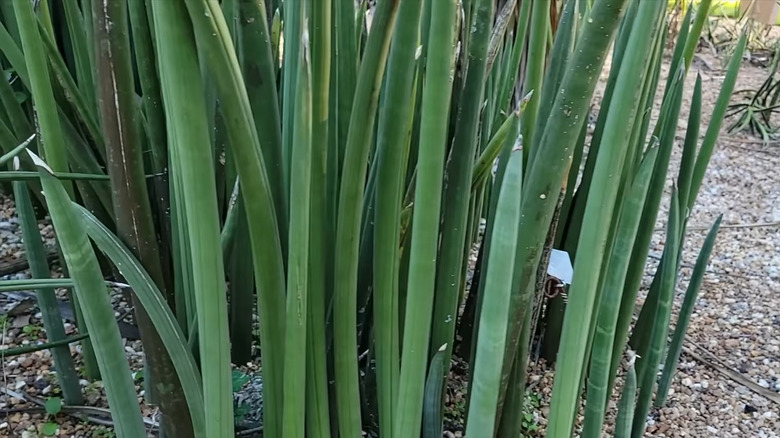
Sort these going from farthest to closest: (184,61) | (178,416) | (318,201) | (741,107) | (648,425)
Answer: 1. (741,107)
2. (648,425)
3. (178,416)
4. (318,201)
5. (184,61)

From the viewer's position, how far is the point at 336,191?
508 mm

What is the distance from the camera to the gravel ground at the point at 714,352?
81cm

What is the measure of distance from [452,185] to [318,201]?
0.14 m

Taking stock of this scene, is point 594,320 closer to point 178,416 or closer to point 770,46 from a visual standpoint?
point 178,416

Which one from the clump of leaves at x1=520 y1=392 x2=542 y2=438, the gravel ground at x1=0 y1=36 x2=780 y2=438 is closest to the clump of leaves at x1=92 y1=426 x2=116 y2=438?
the gravel ground at x1=0 y1=36 x2=780 y2=438

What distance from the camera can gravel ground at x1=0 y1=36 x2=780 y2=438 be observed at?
81 cm

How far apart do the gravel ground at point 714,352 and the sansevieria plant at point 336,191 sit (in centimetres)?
21

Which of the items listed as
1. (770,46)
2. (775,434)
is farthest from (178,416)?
(770,46)

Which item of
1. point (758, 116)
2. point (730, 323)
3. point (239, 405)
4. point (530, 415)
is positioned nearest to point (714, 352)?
point (730, 323)

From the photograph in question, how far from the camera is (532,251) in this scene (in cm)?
47

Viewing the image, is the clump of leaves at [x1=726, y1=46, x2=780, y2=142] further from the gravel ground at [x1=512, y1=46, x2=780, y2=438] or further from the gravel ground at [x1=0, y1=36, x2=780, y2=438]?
the gravel ground at [x1=0, y1=36, x2=780, y2=438]

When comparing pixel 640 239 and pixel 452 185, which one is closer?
pixel 452 185

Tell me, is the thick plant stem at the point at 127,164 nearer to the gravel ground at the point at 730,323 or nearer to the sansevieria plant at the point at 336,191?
the sansevieria plant at the point at 336,191

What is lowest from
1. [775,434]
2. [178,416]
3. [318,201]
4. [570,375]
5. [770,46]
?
[775,434]
